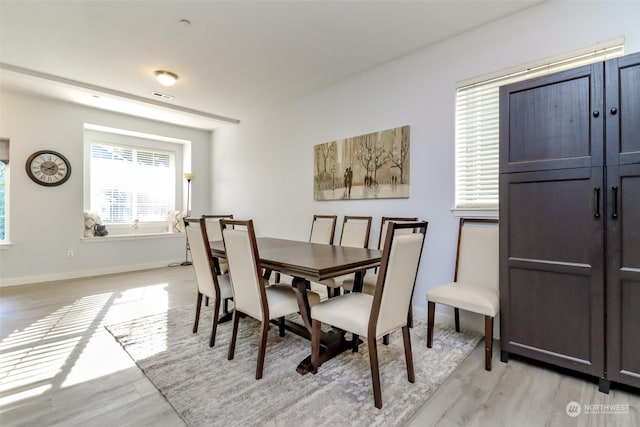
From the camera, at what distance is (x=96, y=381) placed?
188 cm

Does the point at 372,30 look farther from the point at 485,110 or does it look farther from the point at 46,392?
the point at 46,392

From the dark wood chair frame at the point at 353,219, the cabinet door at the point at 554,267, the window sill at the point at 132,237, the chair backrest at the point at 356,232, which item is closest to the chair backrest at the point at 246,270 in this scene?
the dark wood chair frame at the point at 353,219

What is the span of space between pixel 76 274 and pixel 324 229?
4116 mm

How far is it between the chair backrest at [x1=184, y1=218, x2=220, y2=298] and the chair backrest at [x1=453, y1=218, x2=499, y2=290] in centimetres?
205

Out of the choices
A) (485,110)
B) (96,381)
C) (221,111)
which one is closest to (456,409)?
(96,381)

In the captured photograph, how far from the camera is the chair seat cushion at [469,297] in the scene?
202 centimetres

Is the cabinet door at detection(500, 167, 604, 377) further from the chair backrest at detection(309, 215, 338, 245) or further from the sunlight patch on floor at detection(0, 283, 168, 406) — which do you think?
the sunlight patch on floor at detection(0, 283, 168, 406)

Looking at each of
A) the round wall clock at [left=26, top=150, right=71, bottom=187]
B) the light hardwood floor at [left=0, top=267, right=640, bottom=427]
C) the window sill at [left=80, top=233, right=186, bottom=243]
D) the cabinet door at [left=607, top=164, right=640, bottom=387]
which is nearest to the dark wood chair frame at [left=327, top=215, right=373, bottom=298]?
the light hardwood floor at [left=0, top=267, right=640, bottom=427]

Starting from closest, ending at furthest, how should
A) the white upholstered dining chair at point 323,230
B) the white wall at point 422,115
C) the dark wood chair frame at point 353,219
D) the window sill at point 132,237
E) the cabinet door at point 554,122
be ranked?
1. the cabinet door at point 554,122
2. the white wall at point 422,115
3. the dark wood chair frame at point 353,219
4. the white upholstered dining chair at point 323,230
5. the window sill at point 132,237

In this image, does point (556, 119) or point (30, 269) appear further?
point (30, 269)

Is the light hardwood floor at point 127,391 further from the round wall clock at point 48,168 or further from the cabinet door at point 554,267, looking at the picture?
the round wall clock at point 48,168

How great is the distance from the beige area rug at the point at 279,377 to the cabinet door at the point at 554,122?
148 centimetres

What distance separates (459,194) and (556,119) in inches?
40.5

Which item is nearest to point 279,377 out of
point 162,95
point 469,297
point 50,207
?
point 469,297
